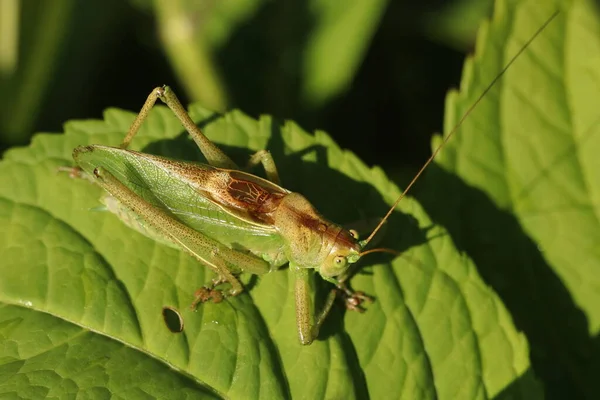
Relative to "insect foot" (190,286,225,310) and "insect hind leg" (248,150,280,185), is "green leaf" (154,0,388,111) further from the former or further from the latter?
"insect foot" (190,286,225,310)

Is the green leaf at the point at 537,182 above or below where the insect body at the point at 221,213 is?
above

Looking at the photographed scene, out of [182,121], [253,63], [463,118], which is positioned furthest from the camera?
[253,63]

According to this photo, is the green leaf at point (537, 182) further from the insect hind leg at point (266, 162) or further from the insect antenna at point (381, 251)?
the insect hind leg at point (266, 162)

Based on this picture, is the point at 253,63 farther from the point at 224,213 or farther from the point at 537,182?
the point at 537,182

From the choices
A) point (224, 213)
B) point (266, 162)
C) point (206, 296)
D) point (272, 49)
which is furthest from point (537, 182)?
point (272, 49)

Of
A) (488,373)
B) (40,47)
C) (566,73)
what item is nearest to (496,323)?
(488,373)

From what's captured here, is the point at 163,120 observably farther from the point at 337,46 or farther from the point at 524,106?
the point at 524,106

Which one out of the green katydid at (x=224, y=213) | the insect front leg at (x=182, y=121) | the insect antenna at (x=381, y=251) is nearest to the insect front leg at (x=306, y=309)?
the green katydid at (x=224, y=213)
